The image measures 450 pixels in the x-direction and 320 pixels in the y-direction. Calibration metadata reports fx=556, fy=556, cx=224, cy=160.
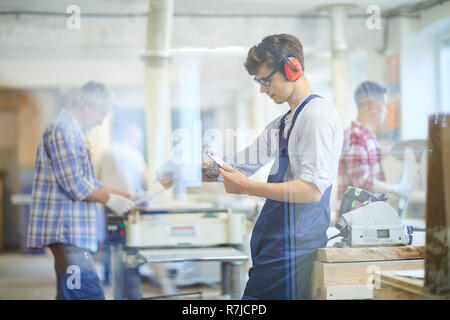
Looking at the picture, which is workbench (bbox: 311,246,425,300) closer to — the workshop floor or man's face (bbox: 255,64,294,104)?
man's face (bbox: 255,64,294,104)

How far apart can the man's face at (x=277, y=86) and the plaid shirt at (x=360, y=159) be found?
0.49m

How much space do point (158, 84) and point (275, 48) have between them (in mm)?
937

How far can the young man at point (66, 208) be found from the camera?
8.07ft

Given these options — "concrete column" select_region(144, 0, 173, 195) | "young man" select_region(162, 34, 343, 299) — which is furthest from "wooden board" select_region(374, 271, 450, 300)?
"concrete column" select_region(144, 0, 173, 195)

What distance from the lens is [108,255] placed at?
293cm

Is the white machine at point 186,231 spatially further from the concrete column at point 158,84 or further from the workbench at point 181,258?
the concrete column at point 158,84

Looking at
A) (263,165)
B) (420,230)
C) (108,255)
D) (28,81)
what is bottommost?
(108,255)

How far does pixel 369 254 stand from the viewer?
2002 millimetres

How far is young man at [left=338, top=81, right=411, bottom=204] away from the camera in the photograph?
8.26ft

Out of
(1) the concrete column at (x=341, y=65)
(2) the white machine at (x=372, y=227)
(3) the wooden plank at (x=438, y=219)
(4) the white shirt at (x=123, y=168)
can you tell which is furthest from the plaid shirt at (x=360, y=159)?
(4) the white shirt at (x=123, y=168)

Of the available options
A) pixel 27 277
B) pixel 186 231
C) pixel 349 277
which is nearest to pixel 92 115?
pixel 186 231
